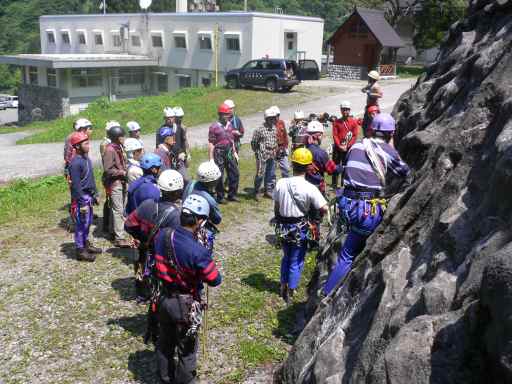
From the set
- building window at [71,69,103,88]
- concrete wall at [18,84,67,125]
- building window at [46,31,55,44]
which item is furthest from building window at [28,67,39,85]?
building window at [46,31,55,44]

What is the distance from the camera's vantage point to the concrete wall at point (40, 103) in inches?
1636

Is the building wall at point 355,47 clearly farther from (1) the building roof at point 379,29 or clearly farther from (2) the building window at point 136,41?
(2) the building window at point 136,41

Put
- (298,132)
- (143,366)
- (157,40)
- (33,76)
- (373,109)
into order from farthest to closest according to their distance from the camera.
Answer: (33,76) → (157,40) → (373,109) → (298,132) → (143,366)

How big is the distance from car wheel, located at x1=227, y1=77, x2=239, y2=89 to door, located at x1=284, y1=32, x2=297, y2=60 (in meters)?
8.72

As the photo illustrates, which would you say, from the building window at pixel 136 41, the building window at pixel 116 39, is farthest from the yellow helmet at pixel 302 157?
the building window at pixel 116 39

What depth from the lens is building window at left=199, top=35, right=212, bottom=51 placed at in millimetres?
39509

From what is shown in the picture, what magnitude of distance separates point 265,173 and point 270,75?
18.4 meters

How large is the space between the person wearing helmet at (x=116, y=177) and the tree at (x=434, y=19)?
3774 cm

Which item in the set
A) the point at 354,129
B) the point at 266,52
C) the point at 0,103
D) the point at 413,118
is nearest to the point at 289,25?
the point at 266,52

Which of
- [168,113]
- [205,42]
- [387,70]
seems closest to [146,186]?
[168,113]

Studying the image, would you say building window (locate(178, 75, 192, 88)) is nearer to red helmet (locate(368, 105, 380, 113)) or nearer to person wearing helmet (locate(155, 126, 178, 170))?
red helmet (locate(368, 105, 380, 113))

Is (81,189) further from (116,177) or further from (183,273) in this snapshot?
(183,273)

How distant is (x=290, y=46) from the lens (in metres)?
39.0

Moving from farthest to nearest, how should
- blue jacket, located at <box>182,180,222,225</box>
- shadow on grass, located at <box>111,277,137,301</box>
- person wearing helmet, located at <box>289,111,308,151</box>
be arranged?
person wearing helmet, located at <box>289,111,308,151</box>
shadow on grass, located at <box>111,277,137,301</box>
blue jacket, located at <box>182,180,222,225</box>
